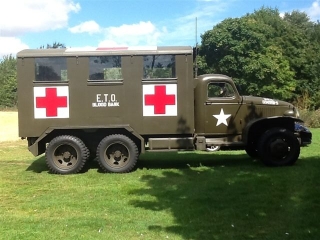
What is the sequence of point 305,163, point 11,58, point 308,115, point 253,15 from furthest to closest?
point 11,58 → point 253,15 → point 308,115 → point 305,163

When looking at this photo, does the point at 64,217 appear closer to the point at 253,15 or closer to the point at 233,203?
the point at 233,203

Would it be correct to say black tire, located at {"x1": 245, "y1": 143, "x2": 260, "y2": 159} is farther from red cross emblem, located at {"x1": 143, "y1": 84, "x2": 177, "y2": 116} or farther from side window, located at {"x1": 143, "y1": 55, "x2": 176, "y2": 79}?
side window, located at {"x1": 143, "y1": 55, "x2": 176, "y2": 79}

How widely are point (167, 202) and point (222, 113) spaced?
13.8ft

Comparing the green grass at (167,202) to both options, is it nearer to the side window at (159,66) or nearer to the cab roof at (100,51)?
the side window at (159,66)

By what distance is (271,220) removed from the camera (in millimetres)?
6766

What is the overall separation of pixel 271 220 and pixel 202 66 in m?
35.6

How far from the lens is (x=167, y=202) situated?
26.7 feet

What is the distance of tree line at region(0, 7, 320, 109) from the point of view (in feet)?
138

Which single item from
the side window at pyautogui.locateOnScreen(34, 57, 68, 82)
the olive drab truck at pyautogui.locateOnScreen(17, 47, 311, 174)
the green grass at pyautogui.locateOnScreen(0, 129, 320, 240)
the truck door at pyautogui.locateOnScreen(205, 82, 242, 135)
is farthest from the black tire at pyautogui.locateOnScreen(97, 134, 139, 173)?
the truck door at pyautogui.locateOnScreen(205, 82, 242, 135)

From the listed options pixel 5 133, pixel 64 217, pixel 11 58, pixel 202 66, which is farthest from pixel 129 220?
pixel 11 58

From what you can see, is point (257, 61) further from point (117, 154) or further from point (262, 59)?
point (117, 154)

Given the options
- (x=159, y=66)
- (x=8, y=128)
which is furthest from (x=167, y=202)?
(x=8, y=128)

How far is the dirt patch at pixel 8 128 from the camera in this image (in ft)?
77.0

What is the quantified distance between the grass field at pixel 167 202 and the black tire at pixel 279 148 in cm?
29
